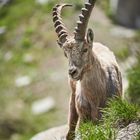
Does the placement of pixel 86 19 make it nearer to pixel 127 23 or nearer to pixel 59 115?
pixel 59 115

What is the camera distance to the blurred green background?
22406mm

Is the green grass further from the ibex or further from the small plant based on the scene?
the ibex

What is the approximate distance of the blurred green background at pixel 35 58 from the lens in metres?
22.4

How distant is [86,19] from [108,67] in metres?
1.07

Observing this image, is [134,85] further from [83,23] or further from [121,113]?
[121,113]

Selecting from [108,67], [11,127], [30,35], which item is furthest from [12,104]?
[108,67]

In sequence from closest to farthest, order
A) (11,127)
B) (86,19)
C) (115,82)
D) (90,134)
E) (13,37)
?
(90,134), (86,19), (115,82), (11,127), (13,37)

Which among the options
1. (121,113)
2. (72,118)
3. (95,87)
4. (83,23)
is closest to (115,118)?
(121,113)

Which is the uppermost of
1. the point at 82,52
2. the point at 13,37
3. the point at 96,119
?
the point at 82,52

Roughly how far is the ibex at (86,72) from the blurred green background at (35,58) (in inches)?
325

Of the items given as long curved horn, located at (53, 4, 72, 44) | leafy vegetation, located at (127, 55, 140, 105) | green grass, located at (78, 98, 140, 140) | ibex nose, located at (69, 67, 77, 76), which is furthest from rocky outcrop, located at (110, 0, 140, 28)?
ibex nose, located at (69, 67, 77, 76)

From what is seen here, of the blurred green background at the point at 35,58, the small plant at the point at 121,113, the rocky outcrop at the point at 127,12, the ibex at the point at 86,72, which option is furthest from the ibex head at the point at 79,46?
the rocky outcrop at the point at 127,12

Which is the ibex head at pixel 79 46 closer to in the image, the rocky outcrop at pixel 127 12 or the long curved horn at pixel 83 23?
the long curved horn at pixel 83 23

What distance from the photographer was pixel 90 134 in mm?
9773
